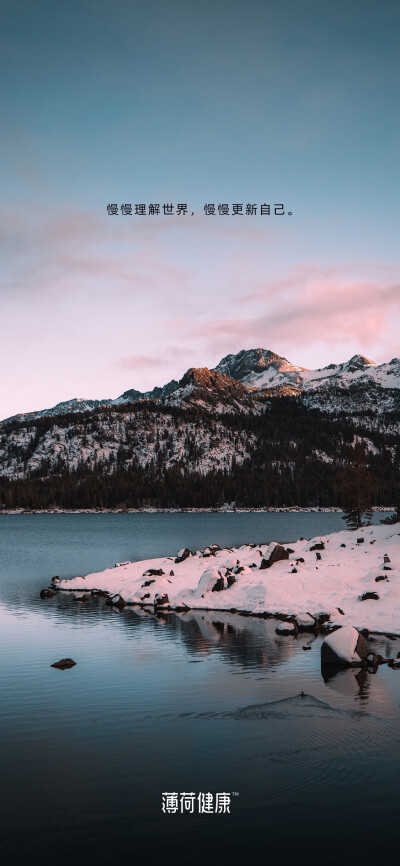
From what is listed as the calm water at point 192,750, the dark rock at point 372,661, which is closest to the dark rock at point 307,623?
the calm water at point 192,750

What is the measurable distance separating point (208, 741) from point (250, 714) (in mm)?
2961

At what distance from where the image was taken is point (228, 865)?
13156 millimetres

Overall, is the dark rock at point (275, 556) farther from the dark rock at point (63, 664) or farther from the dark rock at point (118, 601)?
the dark rock at point (63, 664)

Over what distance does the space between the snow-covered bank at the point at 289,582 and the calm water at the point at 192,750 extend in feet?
21.9

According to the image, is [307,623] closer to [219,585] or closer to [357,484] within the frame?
[219,585]

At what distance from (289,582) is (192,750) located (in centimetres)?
3126

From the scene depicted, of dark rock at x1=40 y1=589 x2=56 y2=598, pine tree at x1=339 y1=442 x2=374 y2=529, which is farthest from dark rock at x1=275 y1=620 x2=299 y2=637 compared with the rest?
pine tree at x1=339 y1=442 x2=374 y2=529

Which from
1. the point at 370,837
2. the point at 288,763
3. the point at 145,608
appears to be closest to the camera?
the point at 370,837

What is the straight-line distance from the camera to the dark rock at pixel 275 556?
57.5 metres

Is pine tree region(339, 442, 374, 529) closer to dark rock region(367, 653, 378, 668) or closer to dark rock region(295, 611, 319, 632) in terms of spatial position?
dark rock region(295, 611, 319, 632)

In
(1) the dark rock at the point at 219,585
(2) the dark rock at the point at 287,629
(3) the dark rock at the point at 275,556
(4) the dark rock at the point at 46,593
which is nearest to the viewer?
(2) the dark rock at the point at 287,629

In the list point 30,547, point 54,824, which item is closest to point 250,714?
point 54,824

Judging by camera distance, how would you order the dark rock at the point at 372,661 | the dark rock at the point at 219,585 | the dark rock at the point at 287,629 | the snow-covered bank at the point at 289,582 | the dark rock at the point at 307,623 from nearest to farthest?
the dark rock at the point at 372,661, the dark rock at the point at 287,629, the dark rock at the point at 307,623, the snow-covered bank at the point at 289,582, the dark rock at the point at 219,585

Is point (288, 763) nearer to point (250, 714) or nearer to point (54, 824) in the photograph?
point (250, 714)
